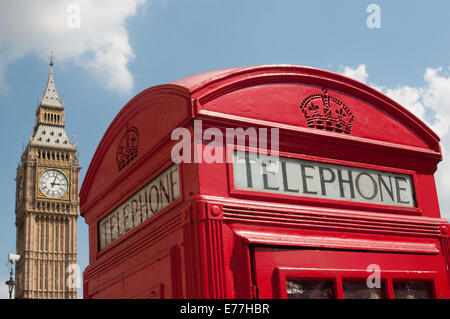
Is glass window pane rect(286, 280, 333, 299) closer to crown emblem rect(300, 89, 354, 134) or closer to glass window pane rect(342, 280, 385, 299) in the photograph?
glass window pane rect(342, 280, 385, 299)

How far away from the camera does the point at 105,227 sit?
5.04 m

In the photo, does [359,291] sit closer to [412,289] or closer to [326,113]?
[412,289]

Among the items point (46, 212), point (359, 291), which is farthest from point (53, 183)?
point (359, 291)

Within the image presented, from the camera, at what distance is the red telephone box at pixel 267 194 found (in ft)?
12.3

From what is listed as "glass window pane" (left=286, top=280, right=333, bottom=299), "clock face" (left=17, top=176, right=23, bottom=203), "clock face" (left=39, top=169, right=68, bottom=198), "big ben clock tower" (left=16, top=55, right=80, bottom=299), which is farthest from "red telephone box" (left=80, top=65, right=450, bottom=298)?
"clock face" (left=17, top=176, right=23, bottom=203)

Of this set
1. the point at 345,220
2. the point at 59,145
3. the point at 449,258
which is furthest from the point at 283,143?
the point at 59,145

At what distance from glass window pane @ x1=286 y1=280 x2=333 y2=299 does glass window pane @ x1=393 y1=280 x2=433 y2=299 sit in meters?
0.63

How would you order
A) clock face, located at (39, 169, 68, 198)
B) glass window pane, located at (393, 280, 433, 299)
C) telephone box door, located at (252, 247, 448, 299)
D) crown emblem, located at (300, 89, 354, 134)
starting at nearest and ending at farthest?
1. telephone box door, located at (252, 247, 448, 299)
2. glass window pane, located at (393, 280, 433, 299)
3. crown emblem, located at (300, 89, 354, 134)
4. clock face, located at (39, 169, 68, 198)

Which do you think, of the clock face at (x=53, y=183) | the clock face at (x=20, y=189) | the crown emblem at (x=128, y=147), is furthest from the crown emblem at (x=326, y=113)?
the clock face at (x=20, y=189)

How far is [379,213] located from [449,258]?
758 mm

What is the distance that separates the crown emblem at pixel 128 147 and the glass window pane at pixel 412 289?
225 centimetres

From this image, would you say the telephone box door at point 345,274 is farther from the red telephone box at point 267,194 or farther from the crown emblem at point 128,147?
the crown emblem at point 128,147

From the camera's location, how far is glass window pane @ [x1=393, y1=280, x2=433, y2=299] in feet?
14.1
